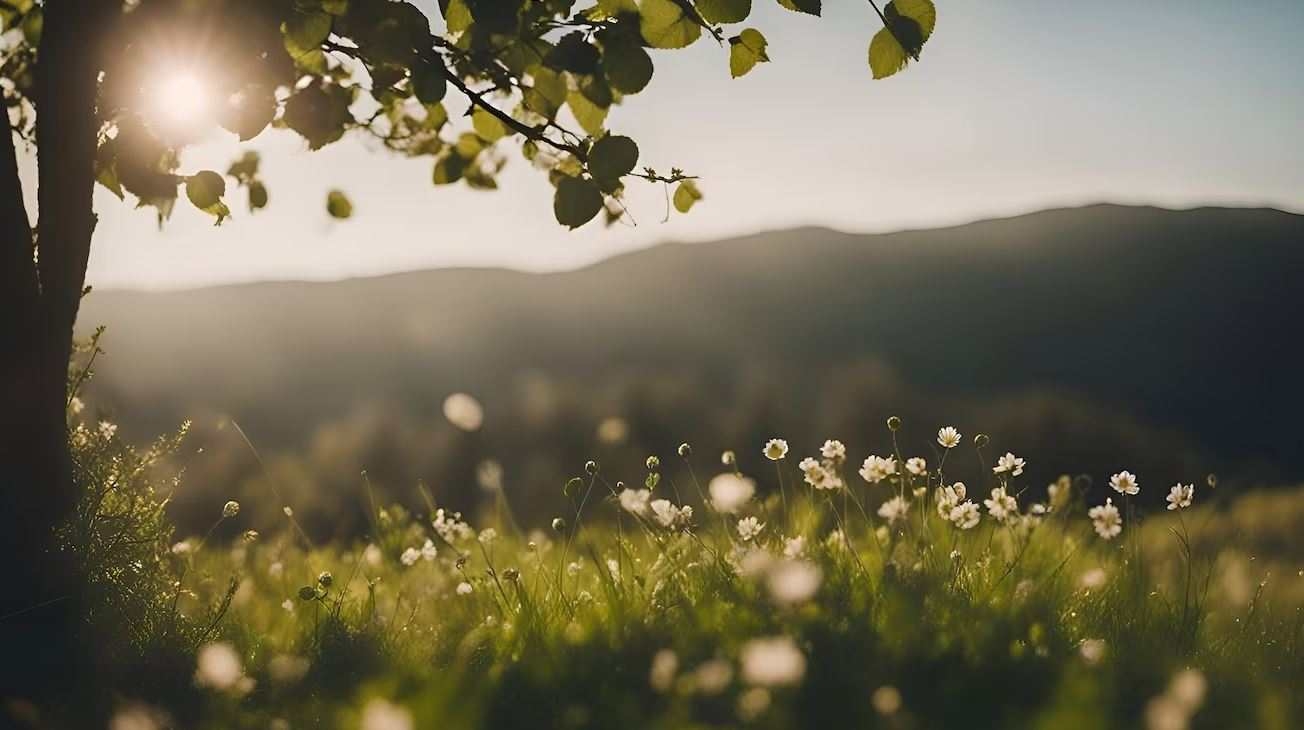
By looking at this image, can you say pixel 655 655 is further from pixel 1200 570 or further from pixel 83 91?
pixel 83 91

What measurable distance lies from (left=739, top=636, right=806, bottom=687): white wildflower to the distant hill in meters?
29.7

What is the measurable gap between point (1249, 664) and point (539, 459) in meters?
26.8

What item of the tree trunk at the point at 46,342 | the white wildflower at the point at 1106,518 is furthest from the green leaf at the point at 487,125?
the white wildflower at the point at 1106,518

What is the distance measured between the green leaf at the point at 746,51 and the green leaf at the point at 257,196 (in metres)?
2.87

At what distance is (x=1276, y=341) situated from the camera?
158 feet

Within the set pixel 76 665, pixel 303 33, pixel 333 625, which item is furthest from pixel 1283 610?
pixel 76 665

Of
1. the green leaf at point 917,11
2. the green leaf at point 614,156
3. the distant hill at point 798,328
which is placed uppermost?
the green leaf at point 917,11

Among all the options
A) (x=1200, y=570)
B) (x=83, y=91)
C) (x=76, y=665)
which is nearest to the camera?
(x=76, y=665)

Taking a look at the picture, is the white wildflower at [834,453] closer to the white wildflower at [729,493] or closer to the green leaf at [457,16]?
the white wildflower at [729,493]

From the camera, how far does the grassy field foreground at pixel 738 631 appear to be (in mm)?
2609

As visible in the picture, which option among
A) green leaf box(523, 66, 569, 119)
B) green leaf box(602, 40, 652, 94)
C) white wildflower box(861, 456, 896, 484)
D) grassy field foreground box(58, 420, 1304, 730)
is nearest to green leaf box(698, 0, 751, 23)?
green leaf box(602, 40, 652, 94)

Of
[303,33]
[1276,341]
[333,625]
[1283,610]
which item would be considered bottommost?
[1276,341]

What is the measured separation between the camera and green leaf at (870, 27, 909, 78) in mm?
2775

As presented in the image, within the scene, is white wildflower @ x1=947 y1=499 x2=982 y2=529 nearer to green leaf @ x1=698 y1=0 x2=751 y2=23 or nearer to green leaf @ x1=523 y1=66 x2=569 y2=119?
green leaf @ x1=698 y1=0 x2=751 y2=23
